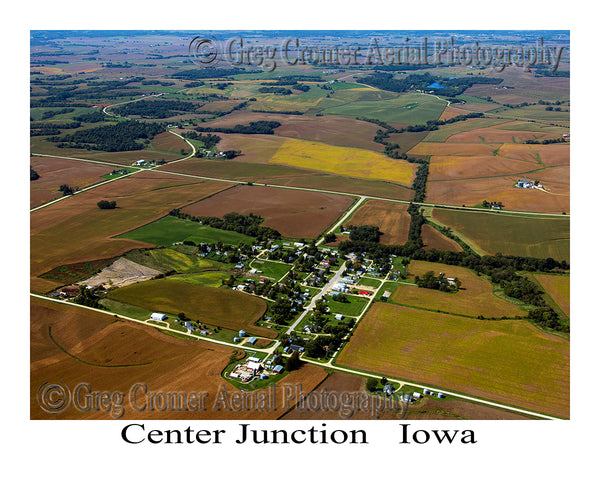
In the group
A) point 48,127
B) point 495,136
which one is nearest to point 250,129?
point 48,127

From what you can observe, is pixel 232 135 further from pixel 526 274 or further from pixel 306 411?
pixel 306 411

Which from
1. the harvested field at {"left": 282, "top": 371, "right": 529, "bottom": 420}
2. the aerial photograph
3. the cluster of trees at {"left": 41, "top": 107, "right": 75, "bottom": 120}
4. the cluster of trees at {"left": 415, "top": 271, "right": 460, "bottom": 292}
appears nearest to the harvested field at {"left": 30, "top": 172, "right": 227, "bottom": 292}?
the aerial photograph

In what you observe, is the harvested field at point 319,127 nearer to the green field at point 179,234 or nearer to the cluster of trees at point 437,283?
the green field at point 179,234

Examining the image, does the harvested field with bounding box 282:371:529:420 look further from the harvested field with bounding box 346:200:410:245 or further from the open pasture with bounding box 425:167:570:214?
the open pasture with bounding box 425:167:570:214

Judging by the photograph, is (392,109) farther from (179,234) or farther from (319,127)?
(179,234)

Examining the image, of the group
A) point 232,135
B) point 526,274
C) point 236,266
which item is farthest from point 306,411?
point 232,135
